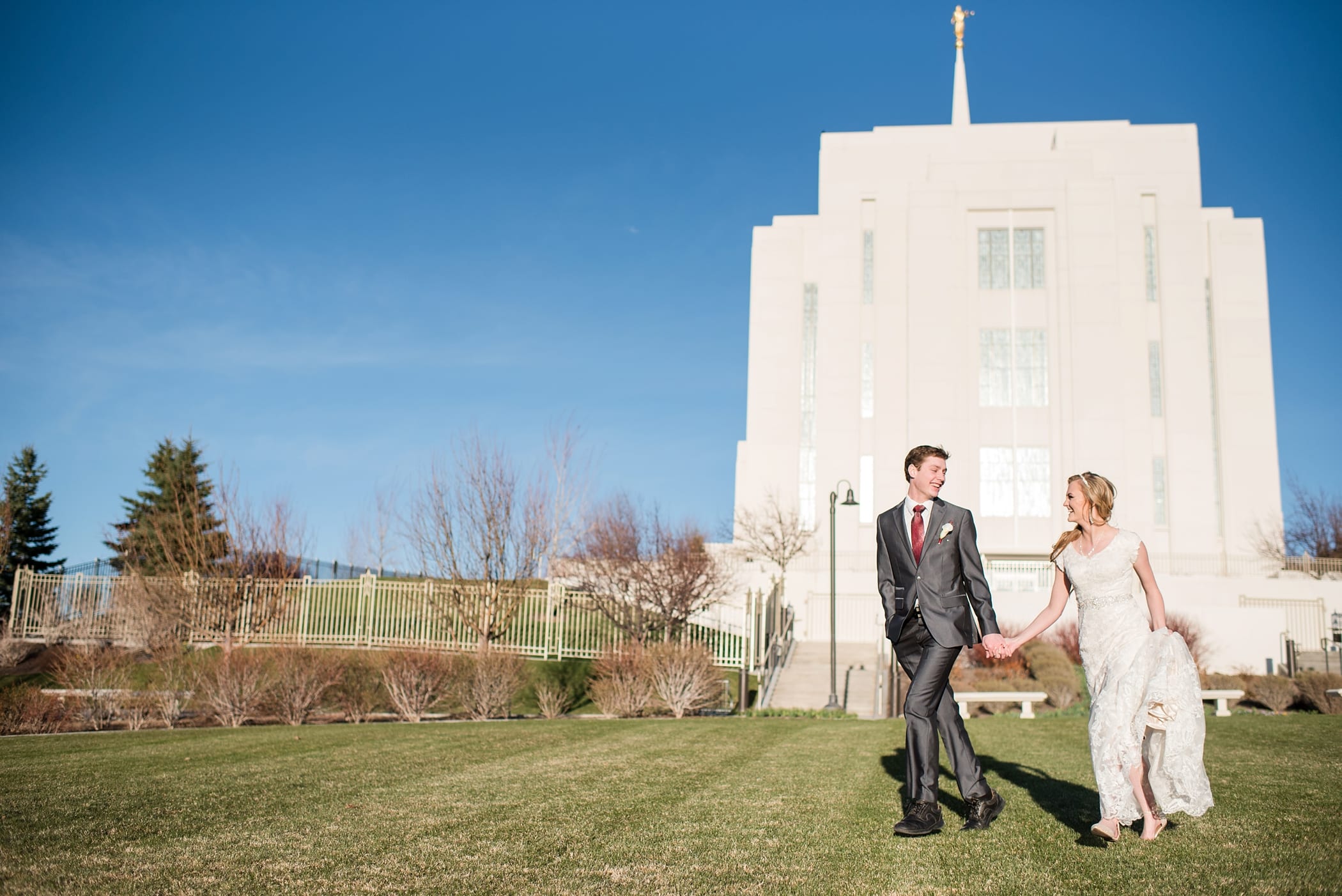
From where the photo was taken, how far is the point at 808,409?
4422 cm

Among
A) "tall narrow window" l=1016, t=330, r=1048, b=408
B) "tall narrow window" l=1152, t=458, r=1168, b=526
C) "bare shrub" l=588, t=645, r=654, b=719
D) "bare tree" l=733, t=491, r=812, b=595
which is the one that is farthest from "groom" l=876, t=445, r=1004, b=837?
"tall narrow window" l=1152, t=458, r=1168, b=526

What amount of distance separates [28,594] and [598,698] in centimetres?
1986

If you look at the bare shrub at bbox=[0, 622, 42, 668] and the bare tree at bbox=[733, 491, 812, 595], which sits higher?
the bare tree at bbox=[733, 491, 812, 595]

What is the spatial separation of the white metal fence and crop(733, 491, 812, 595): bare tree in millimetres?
10951

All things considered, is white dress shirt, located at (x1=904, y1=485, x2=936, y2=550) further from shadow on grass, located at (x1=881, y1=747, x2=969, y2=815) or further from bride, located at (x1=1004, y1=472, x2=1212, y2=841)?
shadow on grass, located at (x1=881, y1=747, x2=969, y2=815)

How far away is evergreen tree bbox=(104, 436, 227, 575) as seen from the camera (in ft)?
94.1

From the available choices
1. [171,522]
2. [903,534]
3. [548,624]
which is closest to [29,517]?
[171,522]

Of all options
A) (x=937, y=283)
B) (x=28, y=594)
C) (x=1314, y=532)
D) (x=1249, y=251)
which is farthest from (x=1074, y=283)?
(x=28, y=594)

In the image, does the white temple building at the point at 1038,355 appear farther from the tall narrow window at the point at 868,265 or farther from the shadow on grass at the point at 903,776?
the shadow on grass at the point at 903,776

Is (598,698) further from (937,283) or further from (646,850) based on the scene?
(937,283)

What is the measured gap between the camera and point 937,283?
1625 inches

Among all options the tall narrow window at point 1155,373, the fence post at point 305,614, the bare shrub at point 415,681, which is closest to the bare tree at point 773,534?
the tall narrow window at point 1155,373

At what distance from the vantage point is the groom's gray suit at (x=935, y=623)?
5227mm

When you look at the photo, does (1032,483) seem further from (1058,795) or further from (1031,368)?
(1058,795)
